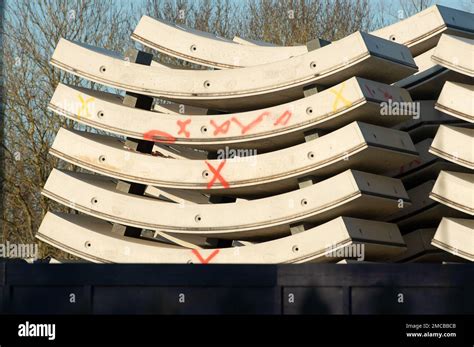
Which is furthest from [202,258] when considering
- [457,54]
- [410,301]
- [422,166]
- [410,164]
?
[410,301]

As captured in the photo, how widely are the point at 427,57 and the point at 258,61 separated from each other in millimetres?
3428

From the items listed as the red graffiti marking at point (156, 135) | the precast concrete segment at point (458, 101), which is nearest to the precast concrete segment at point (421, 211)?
the precast concrete segment at point (458, 101)

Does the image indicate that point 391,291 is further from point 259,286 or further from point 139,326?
point 139,326

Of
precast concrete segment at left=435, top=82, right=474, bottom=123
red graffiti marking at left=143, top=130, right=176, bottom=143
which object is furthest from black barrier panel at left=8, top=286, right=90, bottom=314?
red graffiti marking at left=143, top=130, right=176, bottom=143

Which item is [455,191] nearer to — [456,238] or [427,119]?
[456,238]

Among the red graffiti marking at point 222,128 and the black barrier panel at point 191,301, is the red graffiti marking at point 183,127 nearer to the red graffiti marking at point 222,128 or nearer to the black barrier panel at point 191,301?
the red graffiti marking at point 222,128

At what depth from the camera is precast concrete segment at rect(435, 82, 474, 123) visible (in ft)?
60.7

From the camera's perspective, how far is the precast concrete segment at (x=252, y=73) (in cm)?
1973

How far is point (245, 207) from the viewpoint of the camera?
67.1ft

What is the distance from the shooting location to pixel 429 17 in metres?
22.1

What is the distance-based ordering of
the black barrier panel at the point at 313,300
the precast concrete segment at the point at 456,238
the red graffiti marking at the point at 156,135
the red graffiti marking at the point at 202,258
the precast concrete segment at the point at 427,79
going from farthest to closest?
the precast concrete segment at the point at 427,79 → the red graffiti marking at the point at 156,135 → the red graffiti marking at the point at 202,258 → the precast concrete segment at the point at 456,238 → the black barrier panel at the point at 313,300

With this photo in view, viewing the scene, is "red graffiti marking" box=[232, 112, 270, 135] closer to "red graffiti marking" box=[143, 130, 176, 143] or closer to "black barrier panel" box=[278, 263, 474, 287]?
"red graffiti marking" box=[143, 130, 176, 143]

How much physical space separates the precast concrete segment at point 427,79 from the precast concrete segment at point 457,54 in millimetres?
2173

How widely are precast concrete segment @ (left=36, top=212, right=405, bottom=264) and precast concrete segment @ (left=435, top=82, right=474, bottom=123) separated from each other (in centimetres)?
270
